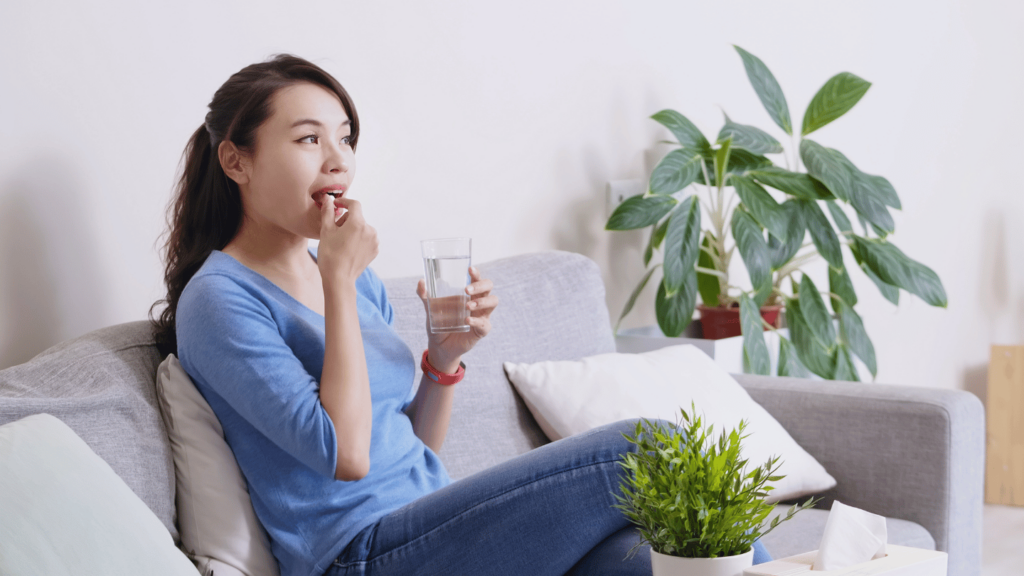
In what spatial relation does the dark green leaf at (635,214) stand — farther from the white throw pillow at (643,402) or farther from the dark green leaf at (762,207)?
the white throw pillow at (643,402)

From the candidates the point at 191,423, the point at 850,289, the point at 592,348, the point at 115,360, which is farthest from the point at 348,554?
the point at 850,289

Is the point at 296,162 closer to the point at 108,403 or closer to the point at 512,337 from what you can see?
the point at 108,403

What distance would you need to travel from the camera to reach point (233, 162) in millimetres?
1361

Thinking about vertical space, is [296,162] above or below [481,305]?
above

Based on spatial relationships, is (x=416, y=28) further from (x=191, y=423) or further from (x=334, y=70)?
(x=191, y=423)

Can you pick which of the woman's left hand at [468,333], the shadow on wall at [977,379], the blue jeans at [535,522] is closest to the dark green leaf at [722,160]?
the woman's left hand at [468,333]

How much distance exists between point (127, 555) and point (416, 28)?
4.58ft

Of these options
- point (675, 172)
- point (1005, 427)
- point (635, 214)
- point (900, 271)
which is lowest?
point (1005, 427)

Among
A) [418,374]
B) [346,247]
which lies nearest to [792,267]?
[418,374]

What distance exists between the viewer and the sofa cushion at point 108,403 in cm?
117

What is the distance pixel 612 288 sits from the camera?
102 inches

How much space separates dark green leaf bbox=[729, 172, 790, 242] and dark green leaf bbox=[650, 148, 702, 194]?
0.11 meters

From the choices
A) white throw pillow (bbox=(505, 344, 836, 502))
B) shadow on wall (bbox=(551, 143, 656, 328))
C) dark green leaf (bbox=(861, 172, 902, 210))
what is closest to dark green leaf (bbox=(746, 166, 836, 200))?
dark green leaf (bbox=(861, 172, 902, 210))

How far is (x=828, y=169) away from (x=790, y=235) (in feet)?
0.66
